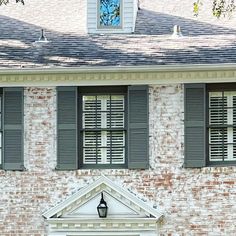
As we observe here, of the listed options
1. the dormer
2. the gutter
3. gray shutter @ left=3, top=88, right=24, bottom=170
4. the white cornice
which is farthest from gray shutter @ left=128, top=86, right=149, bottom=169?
the dormer

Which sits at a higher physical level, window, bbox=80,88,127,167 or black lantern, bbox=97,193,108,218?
window, bbox=80,88,127,167

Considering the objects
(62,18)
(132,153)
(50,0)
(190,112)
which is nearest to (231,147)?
(190,112)

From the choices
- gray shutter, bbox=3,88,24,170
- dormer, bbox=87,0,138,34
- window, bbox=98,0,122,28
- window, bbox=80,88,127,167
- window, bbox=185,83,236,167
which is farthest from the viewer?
window, bbox=98,0,122,28

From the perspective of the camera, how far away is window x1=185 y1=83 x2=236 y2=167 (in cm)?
1370

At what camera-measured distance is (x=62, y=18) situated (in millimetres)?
16516

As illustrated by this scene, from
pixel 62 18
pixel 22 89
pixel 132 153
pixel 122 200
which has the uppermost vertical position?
pixel 62 18

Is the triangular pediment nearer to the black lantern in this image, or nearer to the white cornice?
the black lantern

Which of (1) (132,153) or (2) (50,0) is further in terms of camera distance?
(2) (50,0)

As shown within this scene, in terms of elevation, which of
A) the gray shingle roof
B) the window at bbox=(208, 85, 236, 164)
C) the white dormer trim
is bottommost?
the white dormer trim

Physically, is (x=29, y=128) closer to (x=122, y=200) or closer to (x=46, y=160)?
(x=46, y=160)

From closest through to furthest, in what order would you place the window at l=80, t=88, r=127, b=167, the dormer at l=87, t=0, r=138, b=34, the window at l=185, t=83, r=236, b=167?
the window at l=185, t=83, r=236, b=167 → the window at l=80, t=88, r=127, b=167 → the dormer at l=87, t=0, r=138, b=34

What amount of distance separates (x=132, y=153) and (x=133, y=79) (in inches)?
56.3

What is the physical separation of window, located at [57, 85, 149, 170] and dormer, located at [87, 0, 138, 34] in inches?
86.1

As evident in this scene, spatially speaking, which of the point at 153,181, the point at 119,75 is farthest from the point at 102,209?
the point at 119,75
